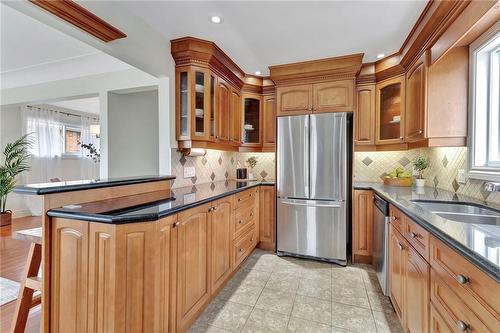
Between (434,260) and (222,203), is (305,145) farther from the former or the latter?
(434,260)

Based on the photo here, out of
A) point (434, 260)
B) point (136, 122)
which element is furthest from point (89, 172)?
point (434, 260)

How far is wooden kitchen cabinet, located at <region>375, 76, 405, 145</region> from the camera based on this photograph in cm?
275

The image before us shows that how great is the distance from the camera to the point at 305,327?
1738 millimetres

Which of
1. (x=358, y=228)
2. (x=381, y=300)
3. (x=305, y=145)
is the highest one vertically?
(x=305, y=145)

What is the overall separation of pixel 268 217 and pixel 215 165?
105 centimetres

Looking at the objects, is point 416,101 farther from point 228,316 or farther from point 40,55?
point 40,55

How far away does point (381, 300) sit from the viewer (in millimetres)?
2078

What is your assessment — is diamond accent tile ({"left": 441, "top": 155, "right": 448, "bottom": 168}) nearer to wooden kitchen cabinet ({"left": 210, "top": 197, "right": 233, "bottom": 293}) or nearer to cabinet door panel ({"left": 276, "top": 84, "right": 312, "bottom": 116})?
cabinet door panel ({"left": 276, "top": 84, "right": 312, "bottom": 116})

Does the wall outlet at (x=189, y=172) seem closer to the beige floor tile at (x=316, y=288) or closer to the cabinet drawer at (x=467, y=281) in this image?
the beige floor tile at (x=316, y=288)

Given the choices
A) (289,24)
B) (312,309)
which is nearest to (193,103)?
(289,24)

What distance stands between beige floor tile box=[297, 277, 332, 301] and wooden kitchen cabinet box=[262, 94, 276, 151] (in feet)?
6.00

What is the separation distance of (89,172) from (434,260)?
7.17 meters

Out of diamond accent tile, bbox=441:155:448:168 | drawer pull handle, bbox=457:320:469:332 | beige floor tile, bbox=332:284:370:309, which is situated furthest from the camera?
diamond accent tile, bbox=441:155:448:168

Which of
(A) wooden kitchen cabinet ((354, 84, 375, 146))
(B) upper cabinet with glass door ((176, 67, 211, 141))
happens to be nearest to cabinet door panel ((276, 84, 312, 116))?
(A) wooden kitchen cabinet ((354, 84, 375, 146))
